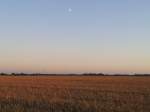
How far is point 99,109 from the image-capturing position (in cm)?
1544

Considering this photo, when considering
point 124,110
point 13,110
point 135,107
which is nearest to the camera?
point 13,110

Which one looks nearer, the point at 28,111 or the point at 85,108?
the point at 28,111

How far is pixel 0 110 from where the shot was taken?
1455 centimetres

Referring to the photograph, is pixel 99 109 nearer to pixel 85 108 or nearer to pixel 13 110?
pixel 85 108

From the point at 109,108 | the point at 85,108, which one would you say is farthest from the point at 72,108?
the point at 109,108

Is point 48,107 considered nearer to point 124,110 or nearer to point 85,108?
point 85,108

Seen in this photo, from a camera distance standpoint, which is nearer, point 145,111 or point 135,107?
point 145,111

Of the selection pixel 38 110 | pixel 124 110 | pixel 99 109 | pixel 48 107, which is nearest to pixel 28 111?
pixel 38 110

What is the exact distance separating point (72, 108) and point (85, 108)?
60 cm

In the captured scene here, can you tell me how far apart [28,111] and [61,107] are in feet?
7.43

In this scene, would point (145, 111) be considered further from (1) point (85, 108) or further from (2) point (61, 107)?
(2) point (61, 107)

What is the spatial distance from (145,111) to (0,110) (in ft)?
19.3

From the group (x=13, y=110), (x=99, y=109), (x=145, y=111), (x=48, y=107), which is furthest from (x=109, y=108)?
(x=13, y=110)

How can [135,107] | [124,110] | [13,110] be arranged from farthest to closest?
[135,107] → [124,110] → [13,110]
